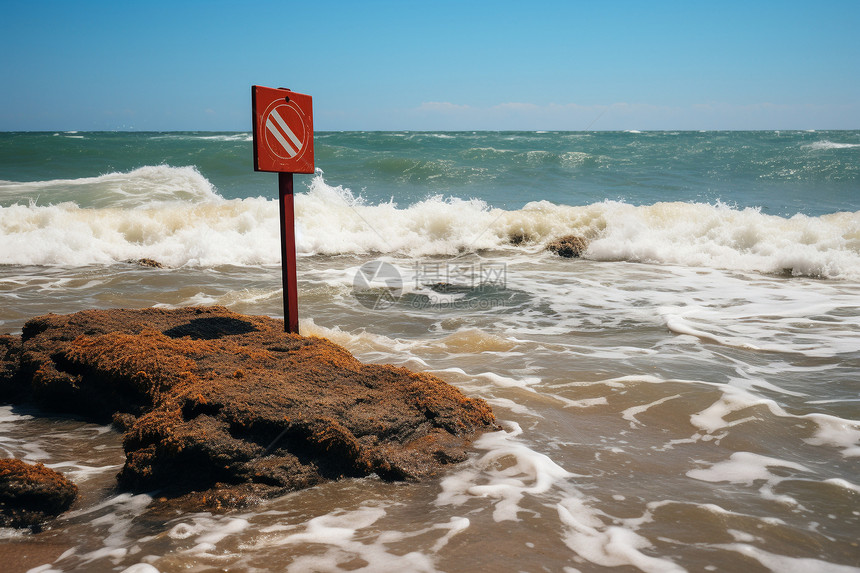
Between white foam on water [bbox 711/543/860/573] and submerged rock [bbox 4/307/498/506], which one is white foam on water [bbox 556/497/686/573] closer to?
white foam on water [bbox 711/543/860/573]

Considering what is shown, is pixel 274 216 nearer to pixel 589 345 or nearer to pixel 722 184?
pixel 589 345

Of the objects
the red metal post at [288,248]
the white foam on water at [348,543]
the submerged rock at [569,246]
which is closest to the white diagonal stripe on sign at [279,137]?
the red metal post at [288,248]

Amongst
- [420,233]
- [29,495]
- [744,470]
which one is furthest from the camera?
[420,233]

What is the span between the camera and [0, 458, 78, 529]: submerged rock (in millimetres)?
2432

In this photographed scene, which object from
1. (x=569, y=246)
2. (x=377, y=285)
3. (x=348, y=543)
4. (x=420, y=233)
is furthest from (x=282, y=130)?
(x=420, y=233)

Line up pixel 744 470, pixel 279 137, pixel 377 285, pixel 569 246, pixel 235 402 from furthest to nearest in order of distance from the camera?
pixel 569 246 < pixel 377 285 < pixel 279 137 < pixel 744 470 < pixel 235 402

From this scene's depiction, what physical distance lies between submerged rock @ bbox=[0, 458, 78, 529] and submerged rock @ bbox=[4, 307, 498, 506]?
30cm

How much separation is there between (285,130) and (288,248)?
33.0 inches

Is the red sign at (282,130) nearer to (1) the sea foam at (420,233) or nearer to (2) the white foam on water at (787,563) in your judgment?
(2) the white foam on water at (787,563)

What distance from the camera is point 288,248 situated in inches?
174

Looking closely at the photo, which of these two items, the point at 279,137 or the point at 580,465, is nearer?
the point at 580,465

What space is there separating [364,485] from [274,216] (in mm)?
11367

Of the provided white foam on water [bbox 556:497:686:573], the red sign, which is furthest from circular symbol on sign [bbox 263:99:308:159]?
white foam on water [bbox 556:497:686:573]

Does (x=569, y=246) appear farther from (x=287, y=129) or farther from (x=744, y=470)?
(x=744, y=470)
